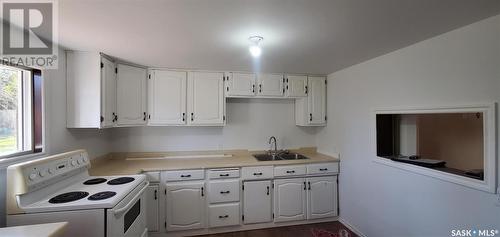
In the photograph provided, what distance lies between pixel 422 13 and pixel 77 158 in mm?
2852

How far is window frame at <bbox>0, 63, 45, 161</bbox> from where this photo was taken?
1.71 meters

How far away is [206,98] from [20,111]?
1.72m

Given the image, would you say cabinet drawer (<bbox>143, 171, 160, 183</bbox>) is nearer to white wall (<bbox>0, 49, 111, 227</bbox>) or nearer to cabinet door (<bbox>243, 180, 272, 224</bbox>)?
white wall (<bbox>0, 49, 111, 227</bbox>)

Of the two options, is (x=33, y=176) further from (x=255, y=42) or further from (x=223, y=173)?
(x=255, y=42)

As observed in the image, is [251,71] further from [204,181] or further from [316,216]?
[316,216]

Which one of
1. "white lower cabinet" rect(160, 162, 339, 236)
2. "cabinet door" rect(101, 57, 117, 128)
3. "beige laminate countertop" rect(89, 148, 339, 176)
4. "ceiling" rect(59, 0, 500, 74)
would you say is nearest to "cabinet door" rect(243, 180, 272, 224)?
"white lower cabinet" rect(160, 162, 339, 236)

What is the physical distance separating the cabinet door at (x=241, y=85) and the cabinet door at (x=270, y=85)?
0.10 meters

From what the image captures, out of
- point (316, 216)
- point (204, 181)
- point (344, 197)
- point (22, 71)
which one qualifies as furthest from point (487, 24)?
point (22, 71)

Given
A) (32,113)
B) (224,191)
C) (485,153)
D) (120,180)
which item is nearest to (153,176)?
(120,180)

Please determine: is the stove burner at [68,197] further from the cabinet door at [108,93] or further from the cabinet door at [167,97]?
the cabinet door at [167,97]

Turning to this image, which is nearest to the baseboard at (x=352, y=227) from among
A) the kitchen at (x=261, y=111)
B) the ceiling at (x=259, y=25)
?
the kitchen at (x=261, y=111)

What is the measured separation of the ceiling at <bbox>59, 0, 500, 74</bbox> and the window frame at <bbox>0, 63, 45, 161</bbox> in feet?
1.22

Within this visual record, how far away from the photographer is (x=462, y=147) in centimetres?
184

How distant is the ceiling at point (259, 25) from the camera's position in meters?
1.23
